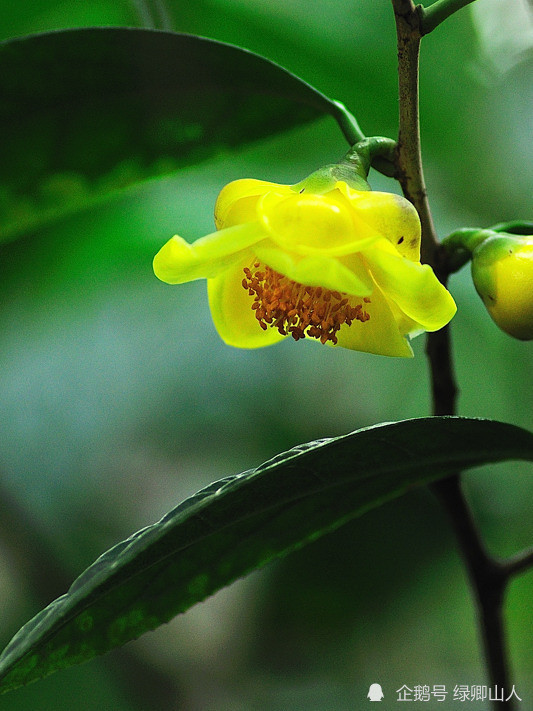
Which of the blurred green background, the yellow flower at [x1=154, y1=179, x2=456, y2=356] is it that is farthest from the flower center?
the blurred green background

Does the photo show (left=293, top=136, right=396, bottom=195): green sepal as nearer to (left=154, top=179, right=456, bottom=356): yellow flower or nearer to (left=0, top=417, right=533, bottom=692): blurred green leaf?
(left=154, top=179, right=456, bottom=356): yellow flower

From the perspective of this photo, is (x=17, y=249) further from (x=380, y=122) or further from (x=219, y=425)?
(x=380, y=122)

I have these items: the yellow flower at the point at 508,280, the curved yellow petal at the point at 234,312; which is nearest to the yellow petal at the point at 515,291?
the yellow flower at the point at 508,280

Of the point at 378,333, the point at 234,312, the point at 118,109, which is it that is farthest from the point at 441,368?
the point at 118,109

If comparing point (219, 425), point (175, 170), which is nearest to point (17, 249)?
point (219, 425)

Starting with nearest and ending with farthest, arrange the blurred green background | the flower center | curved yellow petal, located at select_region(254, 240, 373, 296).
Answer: curved yellow petal, located at select_region(254, 240, 373, 296) → the flower center → the blurred green background

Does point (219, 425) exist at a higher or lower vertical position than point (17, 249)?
lower

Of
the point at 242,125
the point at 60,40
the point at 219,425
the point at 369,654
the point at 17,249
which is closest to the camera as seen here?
the point at 60,40
